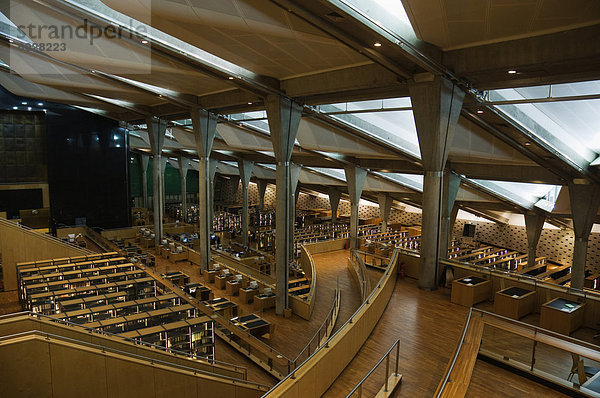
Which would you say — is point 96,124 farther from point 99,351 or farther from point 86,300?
point 99,351

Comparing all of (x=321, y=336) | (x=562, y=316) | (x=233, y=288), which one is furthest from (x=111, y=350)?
(x=233, y=288)

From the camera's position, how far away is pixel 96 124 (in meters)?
28.2

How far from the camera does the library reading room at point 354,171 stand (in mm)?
6785

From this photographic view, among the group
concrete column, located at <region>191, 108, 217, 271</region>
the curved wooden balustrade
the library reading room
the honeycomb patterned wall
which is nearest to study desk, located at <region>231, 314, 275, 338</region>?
the library reading room

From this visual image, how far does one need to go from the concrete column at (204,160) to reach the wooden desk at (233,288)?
319cm

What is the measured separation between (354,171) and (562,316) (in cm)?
1681

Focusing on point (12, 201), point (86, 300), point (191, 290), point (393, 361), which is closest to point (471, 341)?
point (393, 361)

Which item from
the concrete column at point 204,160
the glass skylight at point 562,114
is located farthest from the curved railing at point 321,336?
the concrete column at point 204,160

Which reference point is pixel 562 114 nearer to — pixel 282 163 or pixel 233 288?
pixel 282 163

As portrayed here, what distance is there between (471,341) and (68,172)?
1115 inches

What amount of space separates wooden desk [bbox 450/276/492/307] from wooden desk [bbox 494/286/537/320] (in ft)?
1.75

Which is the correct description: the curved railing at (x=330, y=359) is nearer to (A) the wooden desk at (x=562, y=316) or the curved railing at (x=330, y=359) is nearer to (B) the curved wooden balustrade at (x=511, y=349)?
(B) the curved wooden balustrade at (x=511, y=349)

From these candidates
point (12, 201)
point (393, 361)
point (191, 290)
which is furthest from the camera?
point (12, 201)

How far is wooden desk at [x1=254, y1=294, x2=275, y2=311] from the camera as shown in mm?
15852
